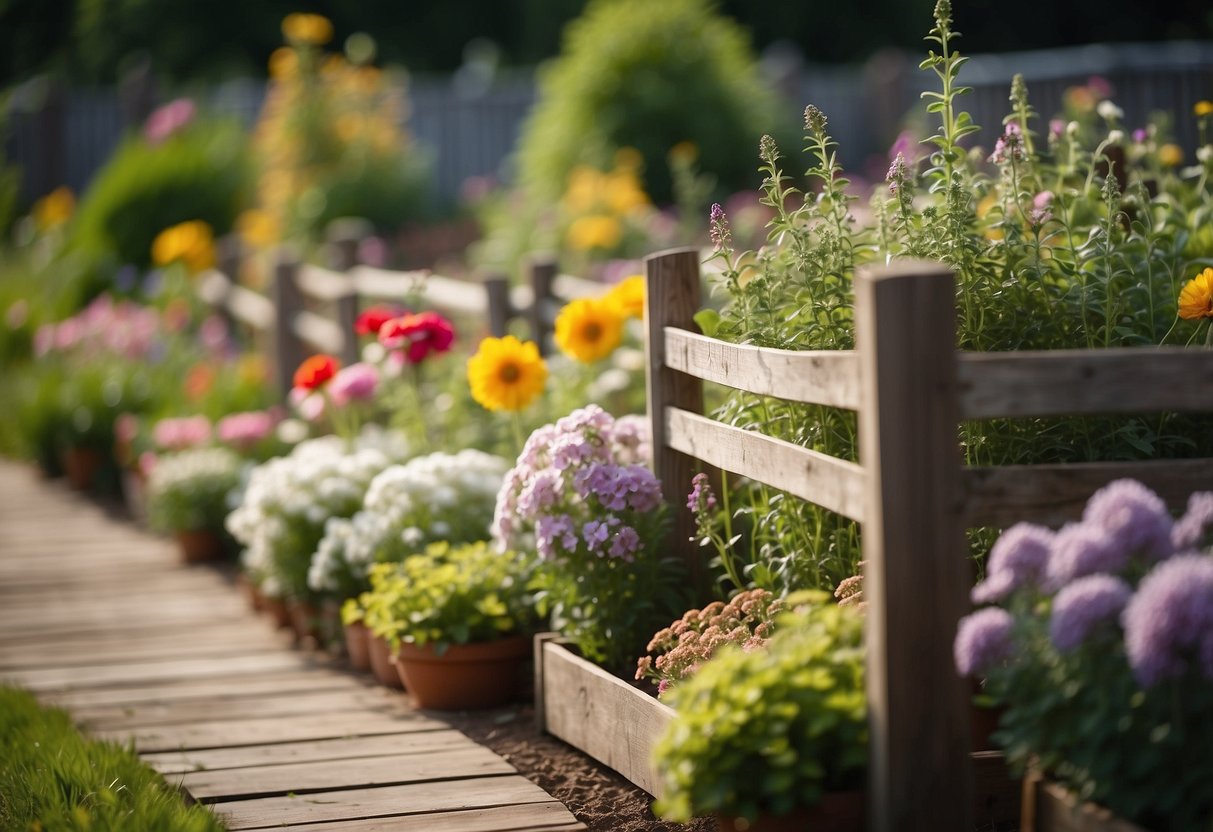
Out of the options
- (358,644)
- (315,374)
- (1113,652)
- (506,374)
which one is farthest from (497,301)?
(1113,652)

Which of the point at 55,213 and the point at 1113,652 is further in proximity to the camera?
the point at 55,213

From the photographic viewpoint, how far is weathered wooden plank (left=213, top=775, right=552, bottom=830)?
344 centimetres

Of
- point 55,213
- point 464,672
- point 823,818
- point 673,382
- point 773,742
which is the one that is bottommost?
point 464,672

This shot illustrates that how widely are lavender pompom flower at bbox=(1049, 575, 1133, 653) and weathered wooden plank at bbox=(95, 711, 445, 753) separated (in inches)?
91.8

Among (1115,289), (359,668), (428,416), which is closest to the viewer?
(1115,289)

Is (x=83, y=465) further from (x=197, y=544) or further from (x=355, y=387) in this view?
(x=355, y=387)

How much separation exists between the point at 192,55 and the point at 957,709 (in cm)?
2258

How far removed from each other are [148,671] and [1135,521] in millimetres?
3695

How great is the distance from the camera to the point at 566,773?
3789 millimetres

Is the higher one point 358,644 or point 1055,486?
point 1055,486

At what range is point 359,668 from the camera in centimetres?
510

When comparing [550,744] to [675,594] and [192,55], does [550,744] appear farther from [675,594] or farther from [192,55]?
[192,55]

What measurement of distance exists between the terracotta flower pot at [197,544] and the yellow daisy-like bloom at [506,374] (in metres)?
2.98

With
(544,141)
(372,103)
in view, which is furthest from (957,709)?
(372,103)
